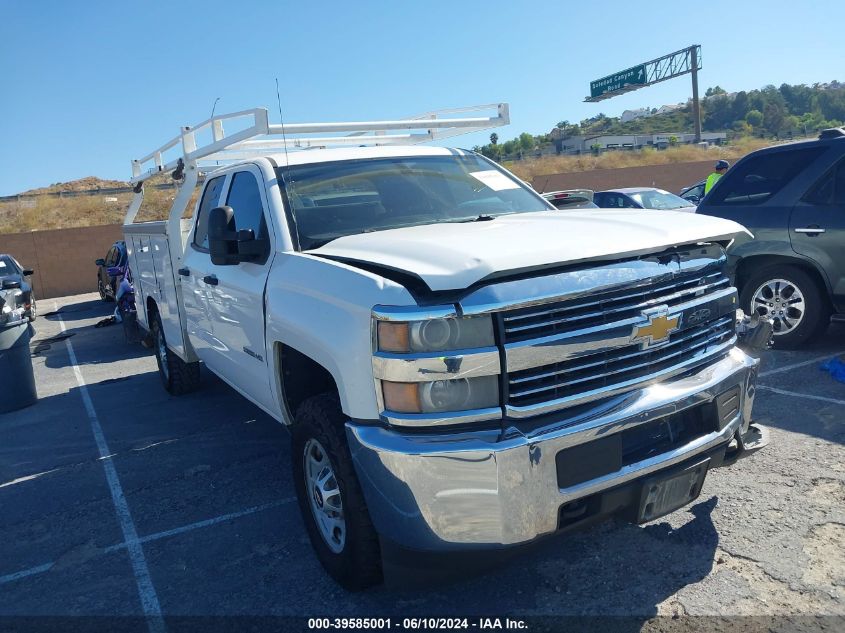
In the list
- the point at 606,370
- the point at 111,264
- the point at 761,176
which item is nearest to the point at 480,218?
the point at 606,370

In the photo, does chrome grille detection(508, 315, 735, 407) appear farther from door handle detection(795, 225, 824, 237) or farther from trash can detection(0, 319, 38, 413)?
trash can detection(0, 319, 38, 413)

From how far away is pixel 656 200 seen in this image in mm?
13266

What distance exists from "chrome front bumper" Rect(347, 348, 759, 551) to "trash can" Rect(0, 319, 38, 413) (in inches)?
228

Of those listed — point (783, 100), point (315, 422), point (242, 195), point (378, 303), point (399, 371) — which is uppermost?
point (783, 100)

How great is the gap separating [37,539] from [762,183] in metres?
6.67

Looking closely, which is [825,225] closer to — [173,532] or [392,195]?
[392,195]

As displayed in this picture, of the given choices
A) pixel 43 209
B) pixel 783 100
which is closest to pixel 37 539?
pixel 43 209

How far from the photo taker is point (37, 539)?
4156 millimetres

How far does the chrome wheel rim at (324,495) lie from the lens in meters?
3.14

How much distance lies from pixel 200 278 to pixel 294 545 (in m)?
2.15

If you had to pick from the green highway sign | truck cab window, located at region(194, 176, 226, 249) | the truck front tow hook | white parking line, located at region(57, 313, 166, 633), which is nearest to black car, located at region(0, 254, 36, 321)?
white parking line, located at region(57, 313, 166, 633)

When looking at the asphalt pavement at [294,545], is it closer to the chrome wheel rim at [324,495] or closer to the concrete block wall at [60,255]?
the chrome wheel rim at [324,495]

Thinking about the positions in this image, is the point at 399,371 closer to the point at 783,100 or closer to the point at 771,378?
the point at 771,378

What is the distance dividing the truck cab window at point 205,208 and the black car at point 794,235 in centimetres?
446
